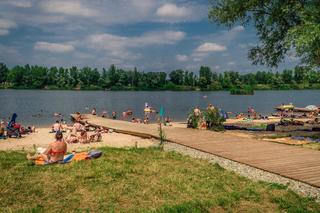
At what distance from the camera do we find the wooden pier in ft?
36.1

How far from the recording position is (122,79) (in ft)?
612

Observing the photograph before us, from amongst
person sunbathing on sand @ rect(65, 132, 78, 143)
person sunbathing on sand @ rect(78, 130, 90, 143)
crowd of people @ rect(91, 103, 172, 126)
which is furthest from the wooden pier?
crowd of people @ rect(91, 103, 172, 126)

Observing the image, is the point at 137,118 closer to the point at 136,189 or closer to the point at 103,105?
the point at 103,105

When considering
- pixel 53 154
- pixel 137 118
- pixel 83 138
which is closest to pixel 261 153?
pixel 53 154

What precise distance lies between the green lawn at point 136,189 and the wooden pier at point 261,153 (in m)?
1.51

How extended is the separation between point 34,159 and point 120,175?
12.8 ft

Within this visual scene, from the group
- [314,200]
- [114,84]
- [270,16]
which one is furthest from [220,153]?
[114,84]

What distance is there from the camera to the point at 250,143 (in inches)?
659

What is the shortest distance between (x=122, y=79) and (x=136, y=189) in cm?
17933

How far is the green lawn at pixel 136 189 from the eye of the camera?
798 centimetres

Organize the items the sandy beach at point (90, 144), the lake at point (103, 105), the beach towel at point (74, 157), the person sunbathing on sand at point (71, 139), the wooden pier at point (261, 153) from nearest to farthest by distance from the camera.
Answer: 1. the wooden pier at point (261, 153)
2. the beach towel at point (74, 157)
3. the sandy beach at point (90, 144)
4. the person sunbathing on sand at point (71, 139)
5. the lake at point (103, 105)

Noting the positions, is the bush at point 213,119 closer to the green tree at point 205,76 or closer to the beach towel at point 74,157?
the beach towel at point 74,157

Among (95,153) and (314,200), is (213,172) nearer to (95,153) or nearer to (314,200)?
(314,200)

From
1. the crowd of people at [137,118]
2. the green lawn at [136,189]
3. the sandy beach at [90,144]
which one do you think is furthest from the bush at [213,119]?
the crowd of people at [137,118]
